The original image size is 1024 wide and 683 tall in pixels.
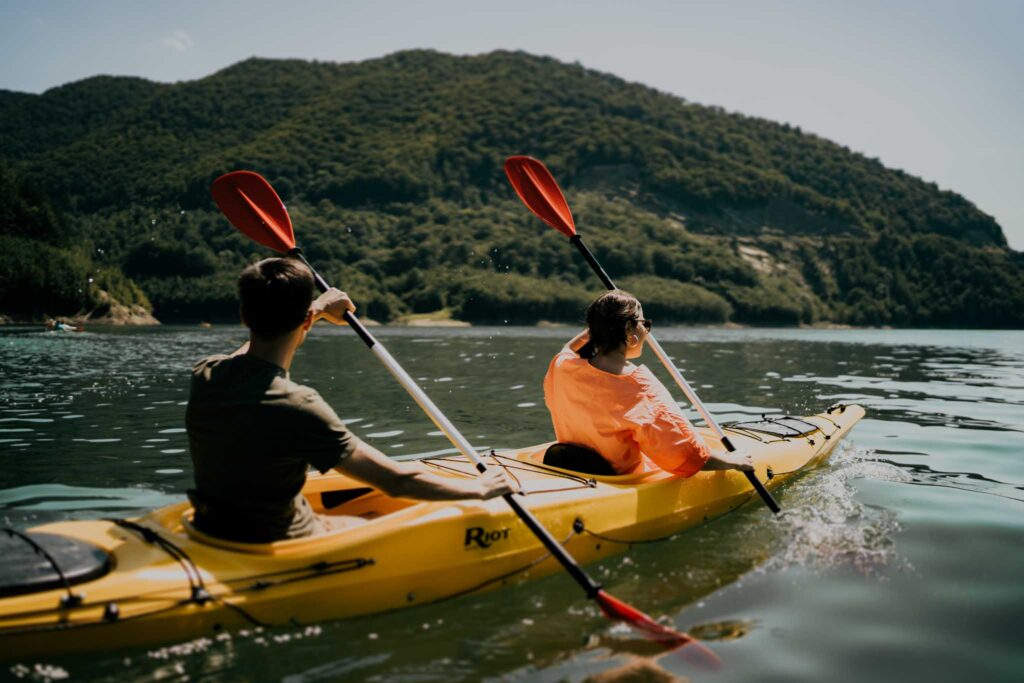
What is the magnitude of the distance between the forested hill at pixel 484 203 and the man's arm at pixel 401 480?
222 feet

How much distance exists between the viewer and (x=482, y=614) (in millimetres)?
4203

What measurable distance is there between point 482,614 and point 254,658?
1255mm

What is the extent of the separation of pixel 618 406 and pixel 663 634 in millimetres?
1733

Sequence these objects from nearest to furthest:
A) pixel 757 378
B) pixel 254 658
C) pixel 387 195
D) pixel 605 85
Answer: pixel 254 658, pixel 757 378, pixel 387 195, pixel 605 85

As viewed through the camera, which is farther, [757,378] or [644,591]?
[757,378]

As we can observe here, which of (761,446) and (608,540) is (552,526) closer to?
(608,540)

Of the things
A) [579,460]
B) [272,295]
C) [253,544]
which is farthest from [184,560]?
[579,460]

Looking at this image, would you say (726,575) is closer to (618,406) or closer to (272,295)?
(618,406)

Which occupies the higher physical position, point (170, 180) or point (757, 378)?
point (170, 180)

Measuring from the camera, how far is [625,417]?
5.24 m

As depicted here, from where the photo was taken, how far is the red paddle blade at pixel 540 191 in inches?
306

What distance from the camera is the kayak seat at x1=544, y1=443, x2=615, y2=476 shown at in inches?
217

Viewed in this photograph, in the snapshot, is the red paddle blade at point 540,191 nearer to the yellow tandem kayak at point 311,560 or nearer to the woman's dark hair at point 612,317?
the woman's dark hair at point 612,317

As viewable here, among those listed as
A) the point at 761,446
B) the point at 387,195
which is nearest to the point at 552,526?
the point at 761,446
